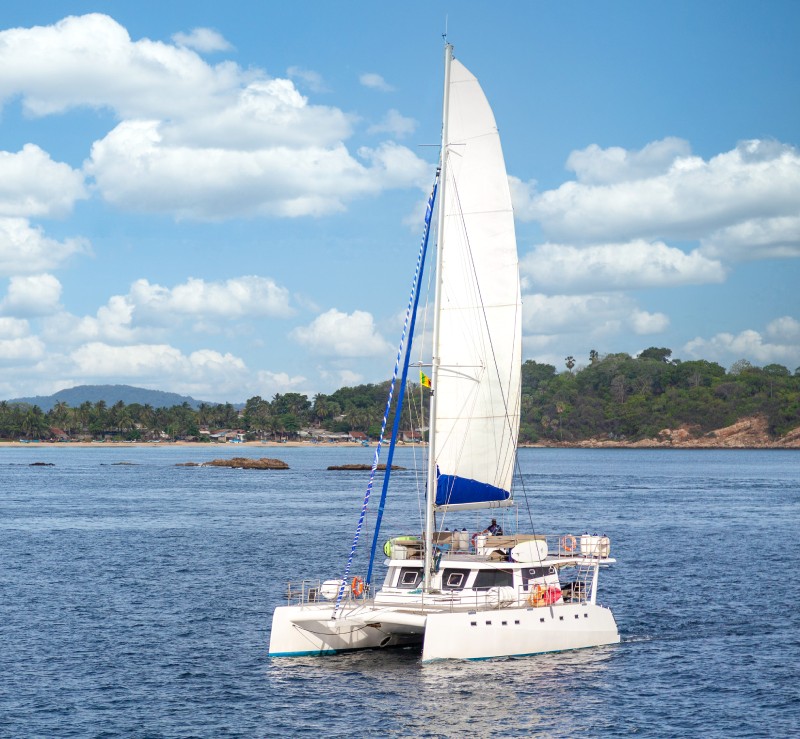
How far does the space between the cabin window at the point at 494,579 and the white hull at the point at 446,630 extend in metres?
1.59

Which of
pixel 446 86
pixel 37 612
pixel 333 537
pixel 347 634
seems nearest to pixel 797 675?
pixel 347 634

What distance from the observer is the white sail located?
1417 inches

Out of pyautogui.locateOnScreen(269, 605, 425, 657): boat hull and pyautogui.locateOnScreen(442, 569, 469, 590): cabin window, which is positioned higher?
pyautogui.locateOnScreen(442, 569, 469, 590): cabin window

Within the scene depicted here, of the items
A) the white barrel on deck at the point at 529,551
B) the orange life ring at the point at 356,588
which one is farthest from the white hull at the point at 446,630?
the white barrel on deck at the point at 529,551

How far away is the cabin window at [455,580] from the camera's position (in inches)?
1394

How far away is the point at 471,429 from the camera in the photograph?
3653 centimetres

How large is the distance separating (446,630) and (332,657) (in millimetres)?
4698

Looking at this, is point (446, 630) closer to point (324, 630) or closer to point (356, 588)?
point (324, 630)

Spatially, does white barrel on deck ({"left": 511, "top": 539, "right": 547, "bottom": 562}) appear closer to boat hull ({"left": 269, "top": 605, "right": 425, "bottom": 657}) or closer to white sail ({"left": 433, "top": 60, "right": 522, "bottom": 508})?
white sail ({"left": 433, "top": 60, "right": 522, "bottom": 508})

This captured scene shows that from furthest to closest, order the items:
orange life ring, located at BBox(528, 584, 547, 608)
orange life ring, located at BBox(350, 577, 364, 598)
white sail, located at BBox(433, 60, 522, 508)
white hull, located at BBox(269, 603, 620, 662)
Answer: white sail, located at BBox(433, 60, 522, 508), orange life ring, located at BBox(350, 577, 364, 598), orange life ring, located at BBox(528, 584, 547, 608), white hull, located at BBox(269, 603, 620, 662)

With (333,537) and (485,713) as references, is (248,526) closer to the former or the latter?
(333,537)

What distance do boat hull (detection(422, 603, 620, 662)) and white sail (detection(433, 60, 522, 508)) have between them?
14.2 ft

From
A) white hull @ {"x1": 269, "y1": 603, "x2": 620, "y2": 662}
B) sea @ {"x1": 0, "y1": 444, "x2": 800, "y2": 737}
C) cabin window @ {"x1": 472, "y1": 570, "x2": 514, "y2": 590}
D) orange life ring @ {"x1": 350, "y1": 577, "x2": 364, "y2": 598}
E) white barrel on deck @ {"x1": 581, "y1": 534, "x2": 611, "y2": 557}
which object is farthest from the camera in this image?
white barrel on deck @ {"x1": 581, "y1": 534, "x2": 611, "y2": 557}

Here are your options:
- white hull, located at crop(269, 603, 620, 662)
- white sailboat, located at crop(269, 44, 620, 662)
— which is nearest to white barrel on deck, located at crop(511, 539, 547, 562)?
white sailboat, located at crop(269, 44, 620, 662)
